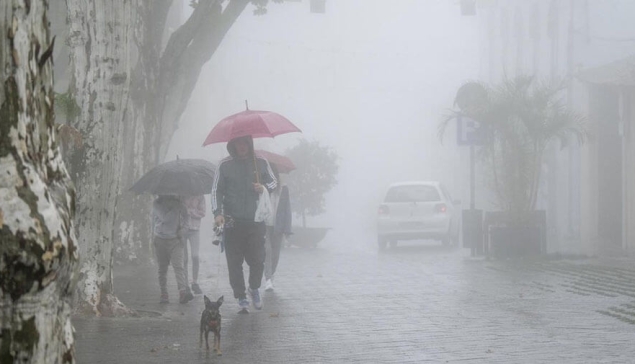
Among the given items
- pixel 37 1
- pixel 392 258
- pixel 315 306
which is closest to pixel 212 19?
pixel 392 258

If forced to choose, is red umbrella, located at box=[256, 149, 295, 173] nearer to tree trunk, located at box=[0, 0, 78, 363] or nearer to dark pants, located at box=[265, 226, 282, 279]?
dark pants, located at box=[265, 226, 282, 279]

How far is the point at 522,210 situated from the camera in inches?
923

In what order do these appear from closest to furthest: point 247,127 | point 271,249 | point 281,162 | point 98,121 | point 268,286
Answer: point 98,121 < point 247,127 < point 268,286 < point 271,249 < point 281,162

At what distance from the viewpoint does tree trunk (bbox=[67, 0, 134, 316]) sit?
11734mm

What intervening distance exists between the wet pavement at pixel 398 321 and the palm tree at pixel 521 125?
4.75 meters

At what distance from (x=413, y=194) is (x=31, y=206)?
25.7m

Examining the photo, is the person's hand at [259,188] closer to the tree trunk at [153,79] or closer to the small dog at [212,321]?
the small dog at [212,321]

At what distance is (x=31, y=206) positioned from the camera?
3760 mm

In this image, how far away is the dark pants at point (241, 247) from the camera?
12242mm

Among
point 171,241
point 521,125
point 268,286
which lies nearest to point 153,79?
point 521,125

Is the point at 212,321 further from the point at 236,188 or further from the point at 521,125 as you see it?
the point at 521,125

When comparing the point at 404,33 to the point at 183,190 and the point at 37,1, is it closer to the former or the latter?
the point at 183,190

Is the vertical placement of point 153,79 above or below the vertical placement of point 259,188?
above

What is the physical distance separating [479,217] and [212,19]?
5.99m
